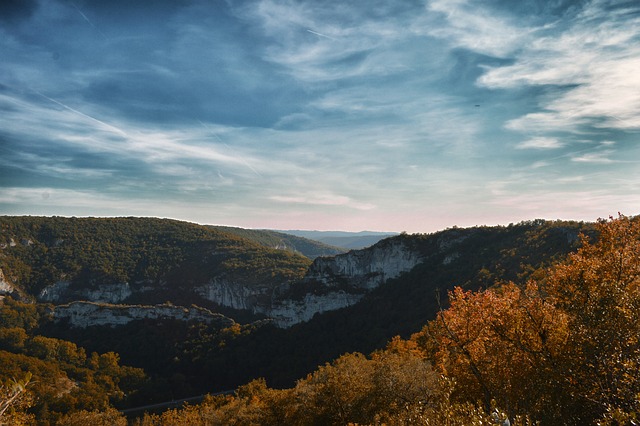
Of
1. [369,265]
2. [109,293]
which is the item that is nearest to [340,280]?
[369,265]

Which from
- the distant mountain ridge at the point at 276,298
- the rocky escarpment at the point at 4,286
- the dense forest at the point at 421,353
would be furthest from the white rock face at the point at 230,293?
the rocky escarpment at the point at 4,286

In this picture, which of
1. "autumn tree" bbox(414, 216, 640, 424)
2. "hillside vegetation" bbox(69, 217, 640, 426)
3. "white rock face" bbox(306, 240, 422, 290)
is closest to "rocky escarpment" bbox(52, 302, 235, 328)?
"white rock face" bbox(306, 240, 422, 290)

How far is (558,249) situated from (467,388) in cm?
6594

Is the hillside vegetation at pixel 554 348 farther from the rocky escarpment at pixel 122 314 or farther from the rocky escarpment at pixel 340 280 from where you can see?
the rocky escarpment at pixel 122 314

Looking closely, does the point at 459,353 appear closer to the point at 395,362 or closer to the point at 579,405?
the point at 579,405

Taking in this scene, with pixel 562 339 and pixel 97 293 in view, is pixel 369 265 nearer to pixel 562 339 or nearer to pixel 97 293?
pixel 562 339

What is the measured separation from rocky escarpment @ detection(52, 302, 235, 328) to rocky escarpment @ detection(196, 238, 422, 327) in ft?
67.5

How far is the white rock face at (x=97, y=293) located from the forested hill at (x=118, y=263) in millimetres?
1972

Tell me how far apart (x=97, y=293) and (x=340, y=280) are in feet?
430

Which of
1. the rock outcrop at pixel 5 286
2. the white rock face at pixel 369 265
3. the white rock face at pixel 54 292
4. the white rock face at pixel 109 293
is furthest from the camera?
the white rock face at pixel 109 293

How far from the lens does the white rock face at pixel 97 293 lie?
169 meters

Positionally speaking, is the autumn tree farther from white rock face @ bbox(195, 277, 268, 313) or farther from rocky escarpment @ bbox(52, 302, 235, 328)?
white rock face @ bbox(195, 277, 268, 313)

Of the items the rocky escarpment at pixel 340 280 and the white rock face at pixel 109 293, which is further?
the white rock face at pixel 109 293

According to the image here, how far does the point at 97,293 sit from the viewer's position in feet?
569
